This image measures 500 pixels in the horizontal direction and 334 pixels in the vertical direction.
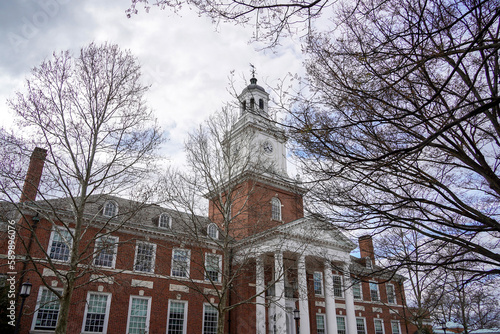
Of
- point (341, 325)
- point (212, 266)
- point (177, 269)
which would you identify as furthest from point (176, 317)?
point (341, 325)

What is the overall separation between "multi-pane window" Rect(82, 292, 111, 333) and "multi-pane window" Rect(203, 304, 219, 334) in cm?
588

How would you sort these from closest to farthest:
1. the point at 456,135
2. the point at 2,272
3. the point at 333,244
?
the point at 456,135, the point at 2,272, the point at 333,244

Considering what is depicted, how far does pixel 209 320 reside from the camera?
69.8ft

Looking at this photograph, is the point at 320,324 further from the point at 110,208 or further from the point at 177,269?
the point at 110,208

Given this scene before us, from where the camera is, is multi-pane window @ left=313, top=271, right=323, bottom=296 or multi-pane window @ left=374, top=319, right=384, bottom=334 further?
multi-pane window @ left=374, top=319, right=384, bottom=334

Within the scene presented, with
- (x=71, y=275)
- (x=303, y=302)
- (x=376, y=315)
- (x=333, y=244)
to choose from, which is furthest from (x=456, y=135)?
(x=376, y=315)

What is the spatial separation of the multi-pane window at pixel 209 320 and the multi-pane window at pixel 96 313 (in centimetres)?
588

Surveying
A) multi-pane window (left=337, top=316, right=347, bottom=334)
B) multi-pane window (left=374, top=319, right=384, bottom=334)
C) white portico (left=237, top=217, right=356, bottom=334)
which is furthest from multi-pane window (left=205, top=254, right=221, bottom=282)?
multi-pane window (left=374, top=319, right=384, bottom=334)

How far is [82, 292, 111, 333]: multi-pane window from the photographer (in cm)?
1756

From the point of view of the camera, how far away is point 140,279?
1992 centimetres

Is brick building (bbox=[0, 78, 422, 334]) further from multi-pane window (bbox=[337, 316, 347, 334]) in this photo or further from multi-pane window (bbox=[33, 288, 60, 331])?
multi-pane window (bbox=[337, 316, 347, 334])

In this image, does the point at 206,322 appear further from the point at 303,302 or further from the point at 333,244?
the point at 333,244

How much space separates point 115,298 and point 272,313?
9791 mm

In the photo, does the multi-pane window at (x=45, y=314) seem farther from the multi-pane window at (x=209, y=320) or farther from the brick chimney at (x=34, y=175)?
the multi-pane window at (x=209, y=320)
